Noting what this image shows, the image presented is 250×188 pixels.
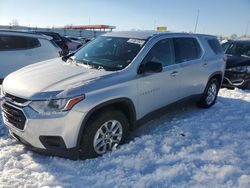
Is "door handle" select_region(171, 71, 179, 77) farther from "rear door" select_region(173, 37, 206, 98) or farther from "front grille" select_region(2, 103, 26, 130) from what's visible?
"front grille" select_region(2, 103, 26, 130)

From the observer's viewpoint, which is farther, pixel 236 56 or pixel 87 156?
pixel 236 56

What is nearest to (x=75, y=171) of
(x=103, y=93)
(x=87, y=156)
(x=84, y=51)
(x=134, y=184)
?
(x=87, y=156)

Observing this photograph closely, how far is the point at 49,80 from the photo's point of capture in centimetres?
372

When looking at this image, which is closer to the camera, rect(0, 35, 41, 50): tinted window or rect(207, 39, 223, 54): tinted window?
rect(207, 39, 223, 54): tinted window

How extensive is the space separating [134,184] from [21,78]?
2125mm

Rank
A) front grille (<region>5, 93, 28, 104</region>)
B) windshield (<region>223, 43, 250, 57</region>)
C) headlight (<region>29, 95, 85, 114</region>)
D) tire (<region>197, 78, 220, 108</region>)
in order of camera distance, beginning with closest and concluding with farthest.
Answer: headlight (<region>29, 95, 85, 114</region>), front grille (<region>5, 93, 28, 104</region>), tire (<region>197, 78, 220, 108</region>), windshield (<region>223, 43, 250, 57</region>)

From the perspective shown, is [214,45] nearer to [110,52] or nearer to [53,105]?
[110,52]

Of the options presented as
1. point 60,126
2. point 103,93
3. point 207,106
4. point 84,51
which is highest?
point 84,51

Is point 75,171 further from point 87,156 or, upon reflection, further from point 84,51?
point 84,51

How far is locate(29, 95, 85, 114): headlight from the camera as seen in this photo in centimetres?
337

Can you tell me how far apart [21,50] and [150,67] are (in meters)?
4.86

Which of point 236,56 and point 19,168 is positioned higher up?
point 236,56


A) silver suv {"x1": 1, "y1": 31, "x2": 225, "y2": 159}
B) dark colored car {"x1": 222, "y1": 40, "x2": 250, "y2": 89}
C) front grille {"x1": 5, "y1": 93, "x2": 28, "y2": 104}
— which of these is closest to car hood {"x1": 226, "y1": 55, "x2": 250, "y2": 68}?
dark colored car {"x1": 222, "y1": 40, "x2": 250, "y2": 89}

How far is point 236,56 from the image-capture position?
29.7 feet
